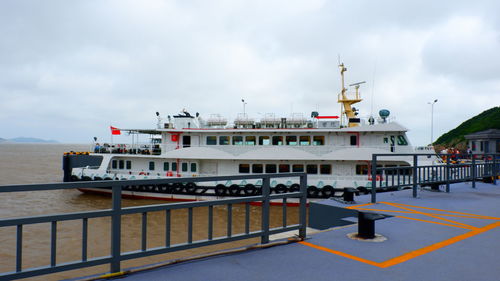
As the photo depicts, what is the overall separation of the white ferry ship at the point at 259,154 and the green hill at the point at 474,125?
202ft

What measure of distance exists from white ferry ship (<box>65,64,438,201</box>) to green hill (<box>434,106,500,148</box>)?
61.6 meters

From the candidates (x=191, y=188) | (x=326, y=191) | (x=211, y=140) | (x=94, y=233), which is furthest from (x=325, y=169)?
(x=94, y=233)

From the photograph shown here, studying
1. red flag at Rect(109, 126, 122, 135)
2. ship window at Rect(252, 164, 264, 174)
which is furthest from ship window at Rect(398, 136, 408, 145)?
red flag at Rect(109, 126, 122, 135)

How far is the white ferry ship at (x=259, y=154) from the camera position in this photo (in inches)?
740

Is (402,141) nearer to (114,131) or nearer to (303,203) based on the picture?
(303,203)

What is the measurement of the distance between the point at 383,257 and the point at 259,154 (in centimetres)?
1550

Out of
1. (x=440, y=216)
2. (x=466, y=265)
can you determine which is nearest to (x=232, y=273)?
(x=466, y=265)

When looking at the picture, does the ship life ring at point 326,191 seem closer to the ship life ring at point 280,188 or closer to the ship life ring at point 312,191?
the ship life ring at point 312,191

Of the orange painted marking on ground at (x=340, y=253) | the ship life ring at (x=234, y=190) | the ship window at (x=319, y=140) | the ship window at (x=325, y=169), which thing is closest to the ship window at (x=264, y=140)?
the ship window at (x=319, y=140)

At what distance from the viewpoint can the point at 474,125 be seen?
2985 inches

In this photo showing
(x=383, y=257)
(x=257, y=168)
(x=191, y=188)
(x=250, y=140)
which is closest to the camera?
(x=383, y=257)

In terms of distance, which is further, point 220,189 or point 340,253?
point 220,189

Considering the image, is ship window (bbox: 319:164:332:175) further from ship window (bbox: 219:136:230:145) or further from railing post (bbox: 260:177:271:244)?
railing post (bbox: 260:177:271:244)

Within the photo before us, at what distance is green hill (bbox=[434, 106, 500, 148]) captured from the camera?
229ft
